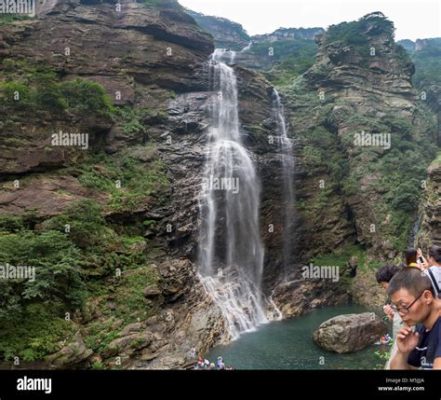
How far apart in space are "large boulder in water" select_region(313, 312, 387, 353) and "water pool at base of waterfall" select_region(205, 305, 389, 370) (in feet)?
0.82

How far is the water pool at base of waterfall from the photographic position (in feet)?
44.5

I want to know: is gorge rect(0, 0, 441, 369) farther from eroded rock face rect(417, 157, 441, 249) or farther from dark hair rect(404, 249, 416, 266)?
dark hair rect(404, 249, 416, 266)

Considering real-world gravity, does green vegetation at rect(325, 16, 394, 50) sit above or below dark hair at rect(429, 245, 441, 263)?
above

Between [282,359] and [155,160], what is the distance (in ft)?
42.8

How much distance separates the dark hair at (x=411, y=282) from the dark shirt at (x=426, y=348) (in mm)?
267

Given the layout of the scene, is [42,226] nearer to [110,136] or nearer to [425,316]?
[110,136]

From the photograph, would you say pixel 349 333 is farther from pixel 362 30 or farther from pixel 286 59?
pixel 286 59

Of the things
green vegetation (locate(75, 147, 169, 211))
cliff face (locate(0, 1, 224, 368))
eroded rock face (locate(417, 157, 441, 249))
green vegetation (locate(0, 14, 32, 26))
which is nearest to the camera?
cliff face (locate(0, 1, 224, 368))

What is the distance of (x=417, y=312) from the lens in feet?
9.92

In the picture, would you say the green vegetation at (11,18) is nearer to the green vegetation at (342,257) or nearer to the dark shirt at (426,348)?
the green vegetation at (342,257)

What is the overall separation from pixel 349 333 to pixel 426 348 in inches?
514

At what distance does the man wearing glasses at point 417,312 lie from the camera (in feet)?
9.87
